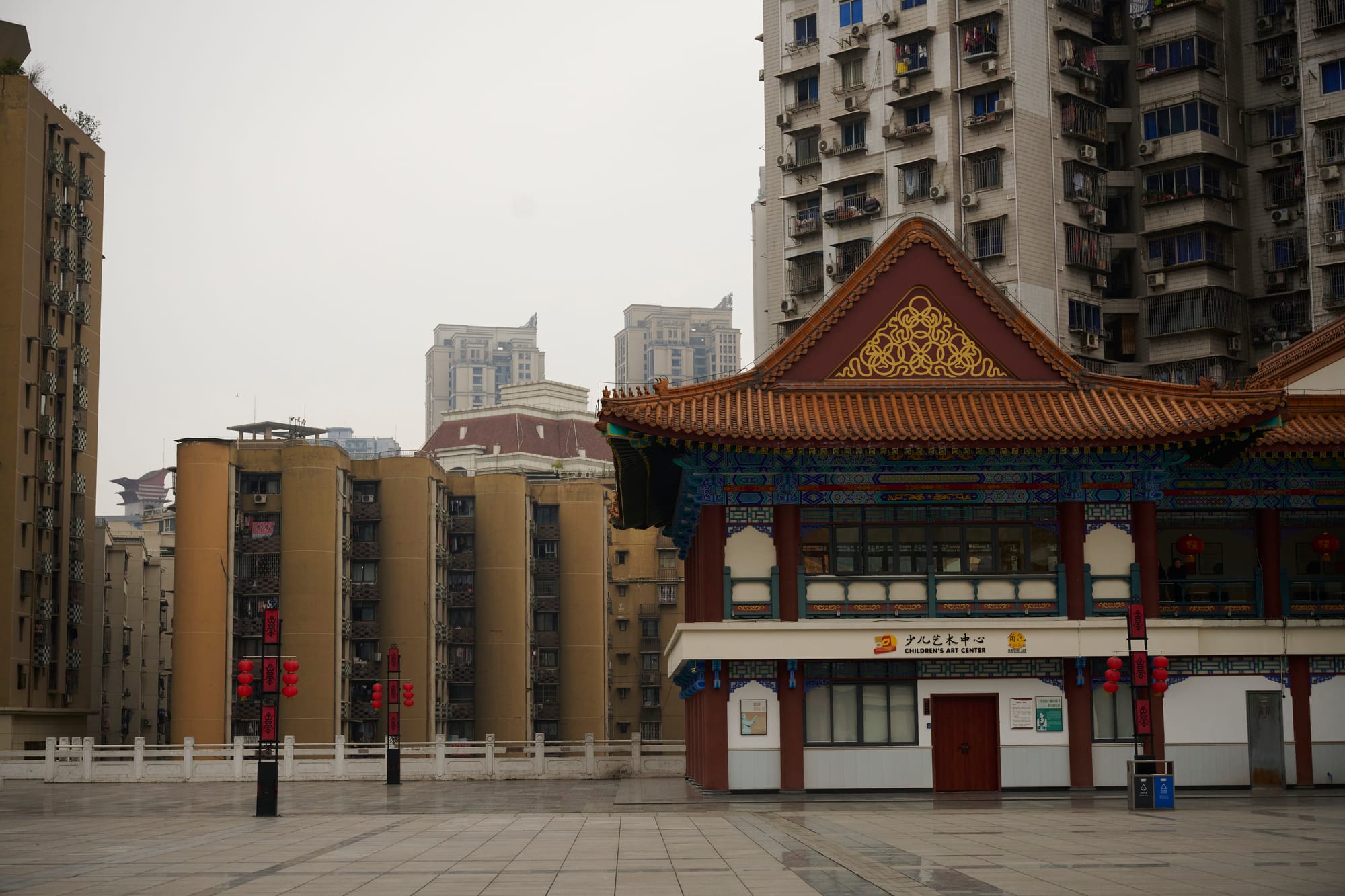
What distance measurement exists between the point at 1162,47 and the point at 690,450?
51438 mm

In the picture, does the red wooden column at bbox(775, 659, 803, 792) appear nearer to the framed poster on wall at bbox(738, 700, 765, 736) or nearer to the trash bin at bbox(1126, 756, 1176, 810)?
the framed poster on wall at bbox(738, 700, 765, 736)

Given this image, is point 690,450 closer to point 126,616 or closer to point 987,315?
point 987,315

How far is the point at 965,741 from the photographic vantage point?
36.7m

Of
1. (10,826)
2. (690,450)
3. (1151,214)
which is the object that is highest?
(1151,214)

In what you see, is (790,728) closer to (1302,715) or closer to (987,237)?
(1302,715)

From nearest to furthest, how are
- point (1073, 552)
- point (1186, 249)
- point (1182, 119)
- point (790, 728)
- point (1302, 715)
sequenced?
point (790, 728)
point (1073, 552)
point (1302, 715)
point (1182, 119)
point (1186, 249)

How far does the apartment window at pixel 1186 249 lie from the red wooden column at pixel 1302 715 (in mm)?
41262

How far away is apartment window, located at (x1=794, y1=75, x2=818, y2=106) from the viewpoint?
82.7 metres

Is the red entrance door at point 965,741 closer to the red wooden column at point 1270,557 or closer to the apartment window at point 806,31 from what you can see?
the red wooden column at point 1270,557

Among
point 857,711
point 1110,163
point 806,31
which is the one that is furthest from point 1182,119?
point 857,711

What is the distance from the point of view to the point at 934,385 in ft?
124

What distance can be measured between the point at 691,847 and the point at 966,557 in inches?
584

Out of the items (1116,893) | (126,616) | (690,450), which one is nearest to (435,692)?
(126,616)

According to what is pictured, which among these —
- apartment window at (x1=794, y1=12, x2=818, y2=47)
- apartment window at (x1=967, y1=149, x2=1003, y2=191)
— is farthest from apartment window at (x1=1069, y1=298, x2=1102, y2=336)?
apartment window at (x1=794, y1=12, x2=818, y2=47)
